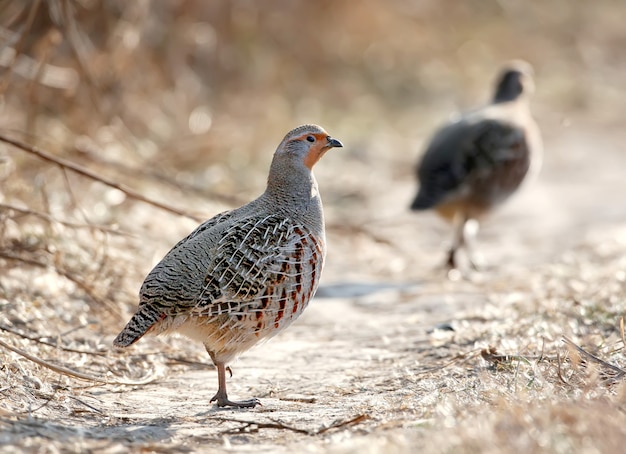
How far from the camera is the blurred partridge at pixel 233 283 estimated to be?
4477mm

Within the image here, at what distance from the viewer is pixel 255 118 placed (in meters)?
11.9

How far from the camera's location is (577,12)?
762 inches

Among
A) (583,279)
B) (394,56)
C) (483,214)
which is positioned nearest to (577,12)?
(394,56)

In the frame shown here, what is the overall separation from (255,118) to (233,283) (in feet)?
24.6

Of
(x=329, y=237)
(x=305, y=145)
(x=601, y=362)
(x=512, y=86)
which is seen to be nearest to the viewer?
(x=601, y=362)

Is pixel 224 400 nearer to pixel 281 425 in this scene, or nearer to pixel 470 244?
pixel 281 425

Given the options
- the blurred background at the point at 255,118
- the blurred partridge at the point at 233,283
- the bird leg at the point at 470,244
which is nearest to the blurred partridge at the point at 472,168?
the bird leg at the point at 470,244

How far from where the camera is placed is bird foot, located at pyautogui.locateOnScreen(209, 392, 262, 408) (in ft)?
14.9

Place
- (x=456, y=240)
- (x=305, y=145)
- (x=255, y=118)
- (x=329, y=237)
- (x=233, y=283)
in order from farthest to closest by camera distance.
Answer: (x=255, y=118), (x=329, y=237), (x=456, y=240), (x=305, y=145), (x=233, y=283)

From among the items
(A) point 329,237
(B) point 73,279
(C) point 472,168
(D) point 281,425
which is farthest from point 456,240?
(D) point 281,425

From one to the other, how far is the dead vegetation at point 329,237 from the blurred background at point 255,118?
36 mm

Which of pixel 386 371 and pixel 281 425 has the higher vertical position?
pixel 386 371

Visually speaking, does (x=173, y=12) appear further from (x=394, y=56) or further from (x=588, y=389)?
(x=588, y=389)

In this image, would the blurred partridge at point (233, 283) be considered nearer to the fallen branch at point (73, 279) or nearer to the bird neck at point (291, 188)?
the bird neck at point (291, 188)
